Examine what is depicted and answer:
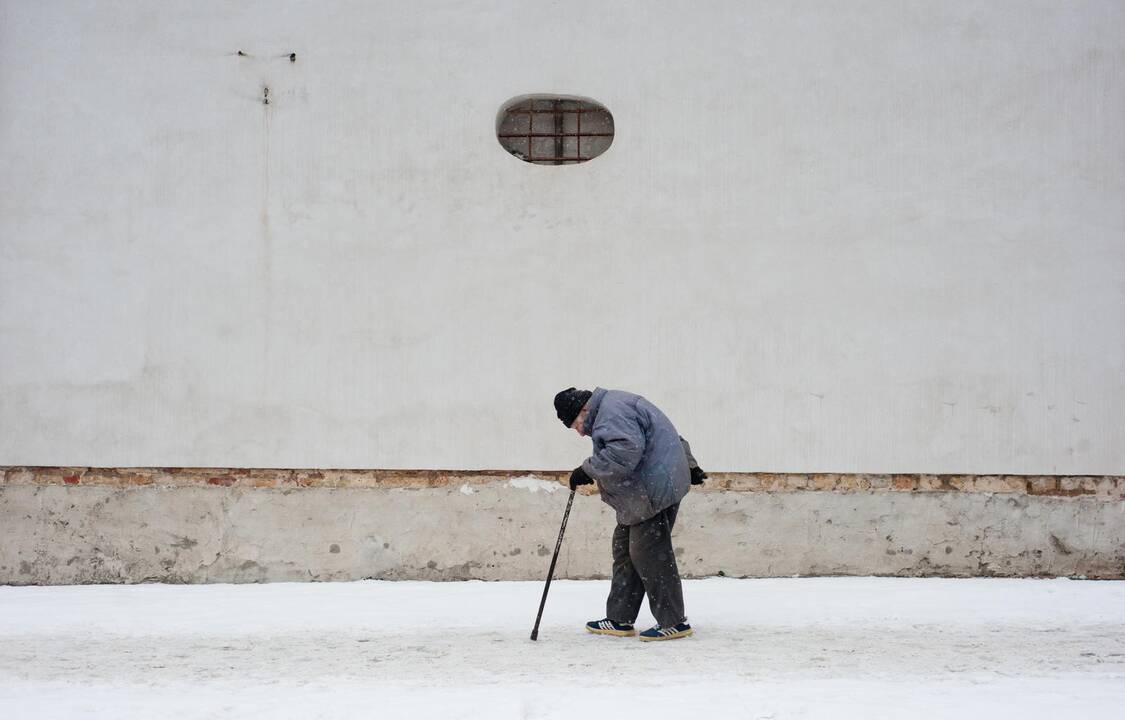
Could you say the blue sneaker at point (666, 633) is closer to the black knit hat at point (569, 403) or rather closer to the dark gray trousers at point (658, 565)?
the dark gray trousers at point (658, 565)

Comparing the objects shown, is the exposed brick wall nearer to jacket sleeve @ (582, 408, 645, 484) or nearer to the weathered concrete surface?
the weathered concrete surface

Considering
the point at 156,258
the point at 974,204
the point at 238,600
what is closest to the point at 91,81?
the point at 156,258

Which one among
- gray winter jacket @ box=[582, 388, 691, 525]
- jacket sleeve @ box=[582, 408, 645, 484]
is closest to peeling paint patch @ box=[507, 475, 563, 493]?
gray winter jacket @ box=[582, 388, 691, 525]

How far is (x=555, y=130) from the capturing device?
754cm

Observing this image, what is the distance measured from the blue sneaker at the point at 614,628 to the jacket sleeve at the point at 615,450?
0.85m

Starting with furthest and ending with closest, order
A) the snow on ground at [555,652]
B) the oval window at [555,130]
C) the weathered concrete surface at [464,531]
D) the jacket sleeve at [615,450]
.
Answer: the oval window at [555,130]
the weathered concrete surface at [464,531]
the jacket sleeve at [615,450]
the snow on ground at [555,652]

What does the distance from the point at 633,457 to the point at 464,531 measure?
7.30ft

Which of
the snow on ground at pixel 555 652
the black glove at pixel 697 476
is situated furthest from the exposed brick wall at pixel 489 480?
the black glove at pixel 697 476

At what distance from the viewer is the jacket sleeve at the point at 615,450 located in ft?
17.8

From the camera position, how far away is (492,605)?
654cm

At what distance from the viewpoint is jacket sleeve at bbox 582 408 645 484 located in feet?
17.8

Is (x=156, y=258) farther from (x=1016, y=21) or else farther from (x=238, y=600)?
(x=1016, y=21)

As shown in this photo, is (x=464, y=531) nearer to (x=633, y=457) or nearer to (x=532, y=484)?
(x=532, y=484)

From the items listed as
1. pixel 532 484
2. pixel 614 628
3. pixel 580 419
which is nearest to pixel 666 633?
pixel 614 628
